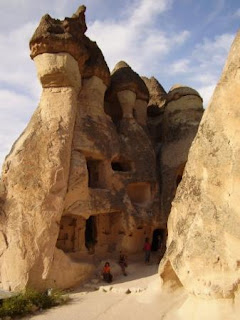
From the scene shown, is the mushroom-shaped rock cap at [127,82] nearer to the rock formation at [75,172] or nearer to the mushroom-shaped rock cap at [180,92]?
the rock formation at [75,172]

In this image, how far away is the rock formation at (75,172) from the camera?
9227mm

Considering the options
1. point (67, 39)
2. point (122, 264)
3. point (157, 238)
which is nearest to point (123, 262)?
point (122, 264)

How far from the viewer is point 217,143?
5508 mm

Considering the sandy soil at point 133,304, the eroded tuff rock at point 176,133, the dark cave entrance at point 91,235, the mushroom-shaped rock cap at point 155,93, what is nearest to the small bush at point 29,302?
the sandy soil at point 133,304

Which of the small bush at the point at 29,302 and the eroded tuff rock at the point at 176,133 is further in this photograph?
the eroded tuff rock at the point at 176,133

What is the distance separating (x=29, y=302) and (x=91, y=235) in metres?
4.03

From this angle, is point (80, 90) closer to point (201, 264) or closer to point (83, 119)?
point (83, 119)

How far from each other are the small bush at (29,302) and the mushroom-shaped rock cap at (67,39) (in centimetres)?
738

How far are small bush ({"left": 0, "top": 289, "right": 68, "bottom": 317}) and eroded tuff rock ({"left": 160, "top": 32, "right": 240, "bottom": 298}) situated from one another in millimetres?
3586

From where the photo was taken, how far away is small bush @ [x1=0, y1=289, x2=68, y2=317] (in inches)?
293

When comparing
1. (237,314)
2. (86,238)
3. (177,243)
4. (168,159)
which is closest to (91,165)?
(86,238)

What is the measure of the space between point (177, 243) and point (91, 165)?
6.51m

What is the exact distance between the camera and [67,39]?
10914 millimetres

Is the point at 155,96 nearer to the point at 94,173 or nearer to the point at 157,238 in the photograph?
the point at 94,173
